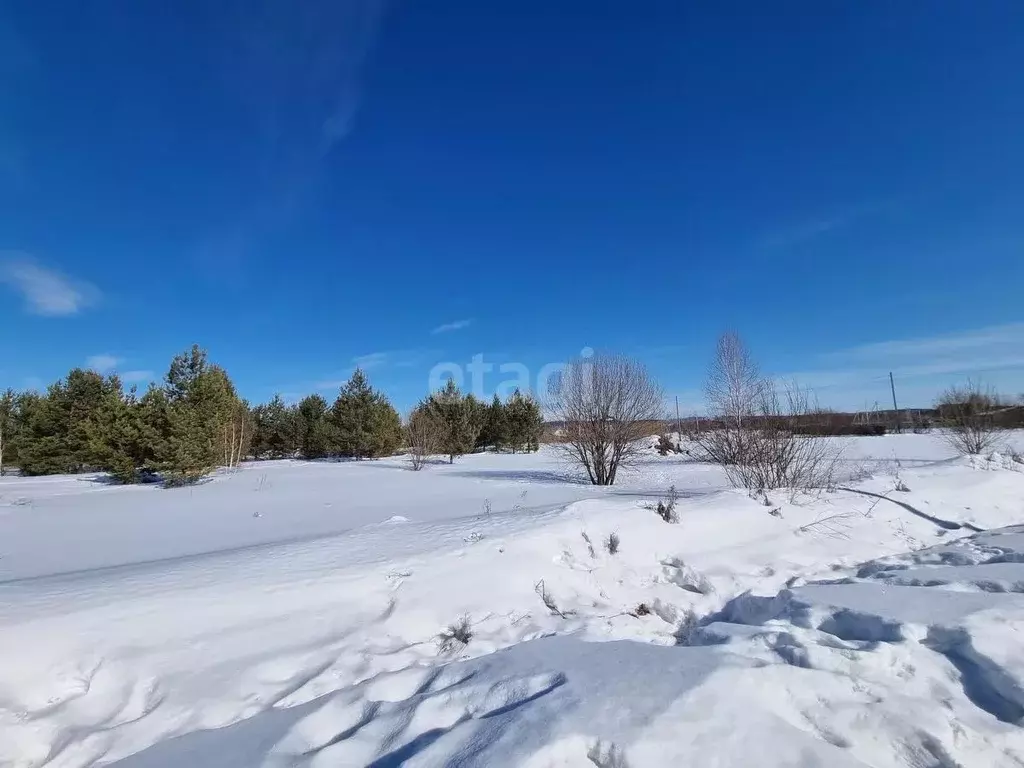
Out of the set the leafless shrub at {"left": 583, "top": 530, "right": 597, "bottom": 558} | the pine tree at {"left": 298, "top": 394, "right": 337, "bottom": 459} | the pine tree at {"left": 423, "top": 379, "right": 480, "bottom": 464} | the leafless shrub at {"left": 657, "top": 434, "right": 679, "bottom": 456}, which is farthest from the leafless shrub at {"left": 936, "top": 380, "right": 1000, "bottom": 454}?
the pine tree at {"left": 298, "top": 394, "right": 337, "bottom": 459}

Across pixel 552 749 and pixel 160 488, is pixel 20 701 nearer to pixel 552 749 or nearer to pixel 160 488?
pixel 552 749

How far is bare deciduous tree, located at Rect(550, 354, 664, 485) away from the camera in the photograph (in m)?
15.1

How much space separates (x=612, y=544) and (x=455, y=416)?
2785 centimetres

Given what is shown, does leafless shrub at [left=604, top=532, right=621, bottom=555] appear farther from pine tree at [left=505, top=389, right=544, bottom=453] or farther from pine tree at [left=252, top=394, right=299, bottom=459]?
pine tree at [left=252, top=394, right=299, bottom=459]

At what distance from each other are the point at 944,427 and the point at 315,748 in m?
23.3

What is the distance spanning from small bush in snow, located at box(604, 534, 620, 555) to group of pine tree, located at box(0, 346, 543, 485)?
1687cm

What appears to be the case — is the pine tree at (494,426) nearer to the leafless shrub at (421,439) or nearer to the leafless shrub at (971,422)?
the leafless shrub at (421,439)

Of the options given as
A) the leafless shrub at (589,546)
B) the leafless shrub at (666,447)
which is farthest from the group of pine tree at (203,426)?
the leafless shrub at (589,546)

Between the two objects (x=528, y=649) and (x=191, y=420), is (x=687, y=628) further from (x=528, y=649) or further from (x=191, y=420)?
(x=191, y=420)

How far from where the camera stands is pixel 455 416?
3309 cm

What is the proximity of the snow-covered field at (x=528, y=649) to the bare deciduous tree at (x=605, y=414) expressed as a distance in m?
8.14

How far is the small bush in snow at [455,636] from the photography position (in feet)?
12.6

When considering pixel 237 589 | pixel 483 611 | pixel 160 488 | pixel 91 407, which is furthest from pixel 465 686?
pixel 91 407

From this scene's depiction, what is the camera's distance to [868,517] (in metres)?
7.47
